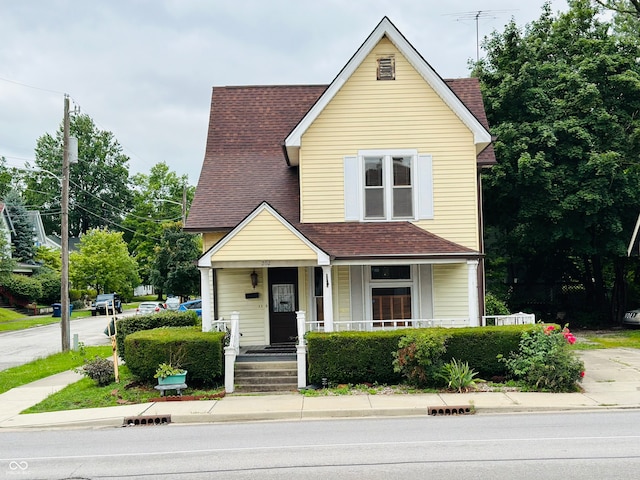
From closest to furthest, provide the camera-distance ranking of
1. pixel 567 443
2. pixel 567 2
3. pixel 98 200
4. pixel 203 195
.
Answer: pixel 567 443
pixel 203 195
pixel 567 2
pixel 98 200

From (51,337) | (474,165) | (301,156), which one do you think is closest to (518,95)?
(474,165)

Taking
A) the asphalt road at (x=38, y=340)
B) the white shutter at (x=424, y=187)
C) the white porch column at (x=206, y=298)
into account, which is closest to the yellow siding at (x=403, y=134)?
the white shutter at (x=424, y=187)

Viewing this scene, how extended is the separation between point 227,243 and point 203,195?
3485 mm

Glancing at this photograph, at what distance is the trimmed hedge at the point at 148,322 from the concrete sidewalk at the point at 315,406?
3.73m

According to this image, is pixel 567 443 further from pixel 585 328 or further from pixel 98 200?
pixel 98 200

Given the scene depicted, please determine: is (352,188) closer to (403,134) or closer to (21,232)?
(403,134)

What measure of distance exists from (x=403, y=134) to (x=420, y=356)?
6667mm

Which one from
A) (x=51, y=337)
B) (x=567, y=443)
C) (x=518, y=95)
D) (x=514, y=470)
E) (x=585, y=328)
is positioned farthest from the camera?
(x=51, y=337)

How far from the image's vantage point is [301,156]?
59.2ft

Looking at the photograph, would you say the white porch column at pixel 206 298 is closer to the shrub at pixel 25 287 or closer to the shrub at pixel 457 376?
the shrub at pixel 457 376

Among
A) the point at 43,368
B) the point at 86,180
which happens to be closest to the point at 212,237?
the point at 43,368

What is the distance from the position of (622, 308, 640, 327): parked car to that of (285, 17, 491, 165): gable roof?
15.1 m

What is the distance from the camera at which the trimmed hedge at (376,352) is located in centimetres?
1511

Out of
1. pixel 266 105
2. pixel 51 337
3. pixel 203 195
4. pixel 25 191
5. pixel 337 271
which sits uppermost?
pixel 25 191
